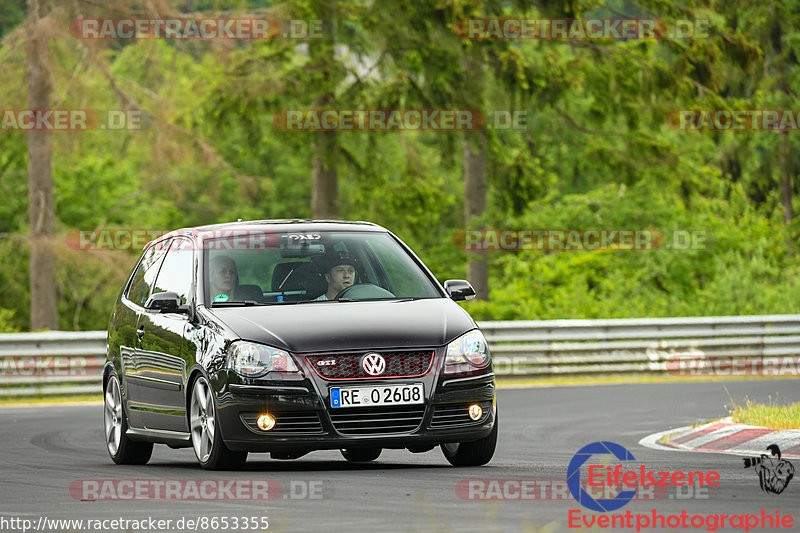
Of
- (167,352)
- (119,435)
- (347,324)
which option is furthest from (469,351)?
(119,435)

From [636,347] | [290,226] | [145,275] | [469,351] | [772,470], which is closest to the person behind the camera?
[469,351]

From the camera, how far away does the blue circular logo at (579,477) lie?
28.2 ft

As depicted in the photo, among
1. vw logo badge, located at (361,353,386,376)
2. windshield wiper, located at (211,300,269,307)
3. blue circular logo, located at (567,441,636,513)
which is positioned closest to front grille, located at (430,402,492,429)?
vw logo badge, located at (361,353,386,376)

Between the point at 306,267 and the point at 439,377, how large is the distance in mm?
1591

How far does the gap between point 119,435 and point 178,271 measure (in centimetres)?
150

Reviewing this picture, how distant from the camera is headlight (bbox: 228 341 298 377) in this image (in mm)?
10312

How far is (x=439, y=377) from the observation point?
34.4 ft

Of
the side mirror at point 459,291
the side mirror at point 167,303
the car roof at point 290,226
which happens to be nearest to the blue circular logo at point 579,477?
the side mirror at point 459,291

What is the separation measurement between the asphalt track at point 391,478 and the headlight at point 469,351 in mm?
730

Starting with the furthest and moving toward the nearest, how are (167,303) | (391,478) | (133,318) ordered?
(133,318) < (167,303) < (391,478)

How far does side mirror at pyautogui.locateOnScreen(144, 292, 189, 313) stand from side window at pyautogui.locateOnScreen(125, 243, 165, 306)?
4.04 ft

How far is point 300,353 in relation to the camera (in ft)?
33.8

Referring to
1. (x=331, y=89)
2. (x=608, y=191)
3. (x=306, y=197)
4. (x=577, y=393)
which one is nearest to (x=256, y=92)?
(x=331, y=89)

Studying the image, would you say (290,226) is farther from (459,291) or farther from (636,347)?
(636,347)
